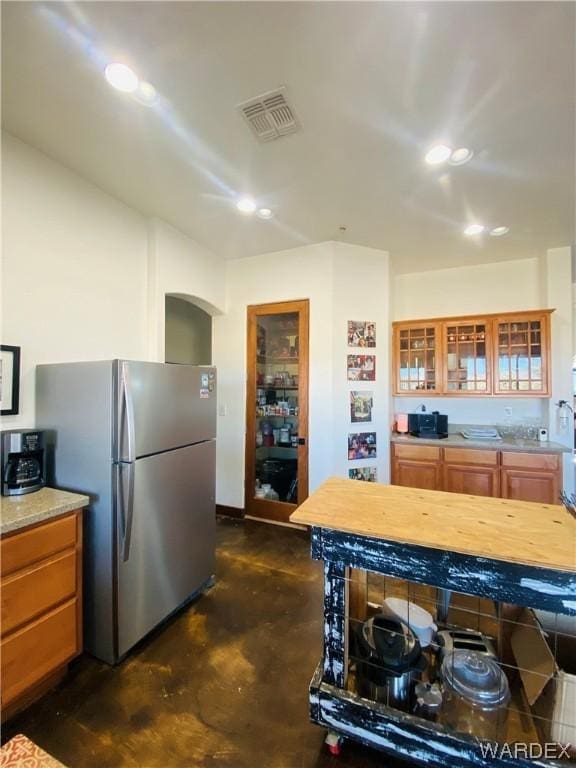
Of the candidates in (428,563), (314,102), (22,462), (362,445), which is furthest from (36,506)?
(362,445)

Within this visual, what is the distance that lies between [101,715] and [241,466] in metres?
2.31

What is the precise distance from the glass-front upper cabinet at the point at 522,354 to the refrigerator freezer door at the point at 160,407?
10.2ft

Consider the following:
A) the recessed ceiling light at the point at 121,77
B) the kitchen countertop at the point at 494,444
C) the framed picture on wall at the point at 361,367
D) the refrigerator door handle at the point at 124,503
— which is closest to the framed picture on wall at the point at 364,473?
the kitchen countertop at the point at 494,444

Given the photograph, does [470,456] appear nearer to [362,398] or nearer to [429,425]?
[429,425]

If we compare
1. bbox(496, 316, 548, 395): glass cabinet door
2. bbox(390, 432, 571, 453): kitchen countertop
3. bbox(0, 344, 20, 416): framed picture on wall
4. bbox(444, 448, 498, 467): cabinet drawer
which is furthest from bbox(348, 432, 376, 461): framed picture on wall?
bbox(0, 344, 20, 416): framed picture on wall

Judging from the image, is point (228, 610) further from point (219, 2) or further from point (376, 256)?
point (376, 256)

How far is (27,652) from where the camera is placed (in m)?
1.46

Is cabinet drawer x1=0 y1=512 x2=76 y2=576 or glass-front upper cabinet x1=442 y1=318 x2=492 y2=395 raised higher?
glass-front upper cabinet x1=442 y1=318 x2=492 y2=395

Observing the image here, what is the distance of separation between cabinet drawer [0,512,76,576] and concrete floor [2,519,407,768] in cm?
70

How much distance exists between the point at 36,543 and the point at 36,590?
22 centimetres

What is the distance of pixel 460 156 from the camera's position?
2.05 meters

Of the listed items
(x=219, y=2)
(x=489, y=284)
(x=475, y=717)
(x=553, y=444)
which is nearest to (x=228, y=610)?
(x=475, y=717)

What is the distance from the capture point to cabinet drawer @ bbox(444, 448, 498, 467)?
3311 millimetres

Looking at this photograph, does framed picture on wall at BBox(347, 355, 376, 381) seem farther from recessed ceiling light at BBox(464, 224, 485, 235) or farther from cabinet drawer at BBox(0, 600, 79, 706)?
cabinet drawer at BBox(0, 600, 79, 706)
